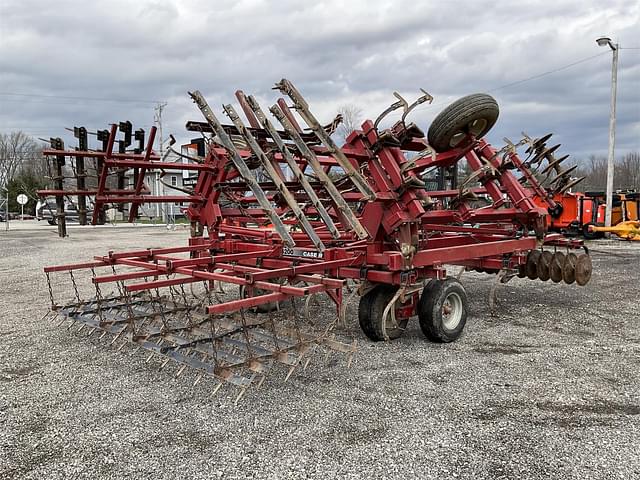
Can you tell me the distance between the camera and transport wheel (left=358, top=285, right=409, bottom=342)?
17.4ft

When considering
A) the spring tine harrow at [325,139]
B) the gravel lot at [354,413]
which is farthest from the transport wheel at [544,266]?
the spring tine harrow at [325,139]

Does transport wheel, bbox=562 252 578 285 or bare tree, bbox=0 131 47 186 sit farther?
bare tree, bbox=0 131 47 186

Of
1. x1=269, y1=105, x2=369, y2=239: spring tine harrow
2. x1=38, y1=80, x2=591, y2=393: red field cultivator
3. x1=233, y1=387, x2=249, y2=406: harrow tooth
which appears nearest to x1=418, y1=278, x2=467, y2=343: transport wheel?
x1=38, y1=80, x2=591, y2=393: red field cultivator

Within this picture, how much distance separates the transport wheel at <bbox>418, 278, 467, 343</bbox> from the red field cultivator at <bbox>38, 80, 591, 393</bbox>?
0.01m

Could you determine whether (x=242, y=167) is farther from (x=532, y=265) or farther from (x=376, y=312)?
(x=532, y=265)

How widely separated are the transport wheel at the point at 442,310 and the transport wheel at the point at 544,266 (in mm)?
2107

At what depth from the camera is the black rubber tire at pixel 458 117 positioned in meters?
5.46

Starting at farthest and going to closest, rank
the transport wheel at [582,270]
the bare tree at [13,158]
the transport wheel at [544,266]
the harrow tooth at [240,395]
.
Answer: the bare tree at [13,158]
the transport wheel at [544,266]
the transport wheel at [582,270]
the harrow tooth at [240,395]

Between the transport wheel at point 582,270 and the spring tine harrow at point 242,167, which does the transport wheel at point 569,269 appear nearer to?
the transport wheel at point 582,270

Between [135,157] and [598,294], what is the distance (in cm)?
679

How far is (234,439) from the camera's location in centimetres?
333

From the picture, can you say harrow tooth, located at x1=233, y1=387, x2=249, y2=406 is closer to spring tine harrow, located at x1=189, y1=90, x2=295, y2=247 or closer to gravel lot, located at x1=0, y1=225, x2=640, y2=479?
gravel lot, located at x1=0, y1=225, x2=640, y2=479

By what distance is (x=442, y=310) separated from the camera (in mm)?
5336

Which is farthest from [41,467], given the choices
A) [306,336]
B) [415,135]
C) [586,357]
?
[586,357]
